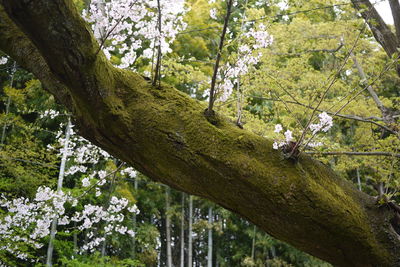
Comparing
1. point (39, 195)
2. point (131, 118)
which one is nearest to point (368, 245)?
point (131, 118)

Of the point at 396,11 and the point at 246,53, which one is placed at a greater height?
the point at 396,11

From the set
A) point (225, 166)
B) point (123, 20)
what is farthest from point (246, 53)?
point (225, 166)

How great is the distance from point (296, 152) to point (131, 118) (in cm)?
74

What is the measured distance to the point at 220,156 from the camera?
134 centimetres

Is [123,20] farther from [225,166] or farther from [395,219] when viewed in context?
[395,219]

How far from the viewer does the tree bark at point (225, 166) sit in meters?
1.30

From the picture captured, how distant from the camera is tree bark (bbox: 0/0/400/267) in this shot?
1.30 m

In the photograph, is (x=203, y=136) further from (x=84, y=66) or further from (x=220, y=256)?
(x=220, y=256)

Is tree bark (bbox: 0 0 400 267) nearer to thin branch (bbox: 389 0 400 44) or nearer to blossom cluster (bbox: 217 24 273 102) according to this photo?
blossom cluster (bbox: 217 24 273 102)

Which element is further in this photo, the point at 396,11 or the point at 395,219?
the point at 396,11

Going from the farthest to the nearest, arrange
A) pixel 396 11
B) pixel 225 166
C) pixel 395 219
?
pixel 396 11
pixel 395 219
pixel 225 166

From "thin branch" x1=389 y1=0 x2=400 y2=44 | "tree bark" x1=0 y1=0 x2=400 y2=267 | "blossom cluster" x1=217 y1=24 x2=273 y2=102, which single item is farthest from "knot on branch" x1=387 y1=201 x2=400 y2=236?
"thin branch" x1=389 y1=0 x2=400 y2=44

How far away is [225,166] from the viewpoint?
132cm

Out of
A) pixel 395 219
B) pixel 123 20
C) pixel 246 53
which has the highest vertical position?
pixel 123 20
